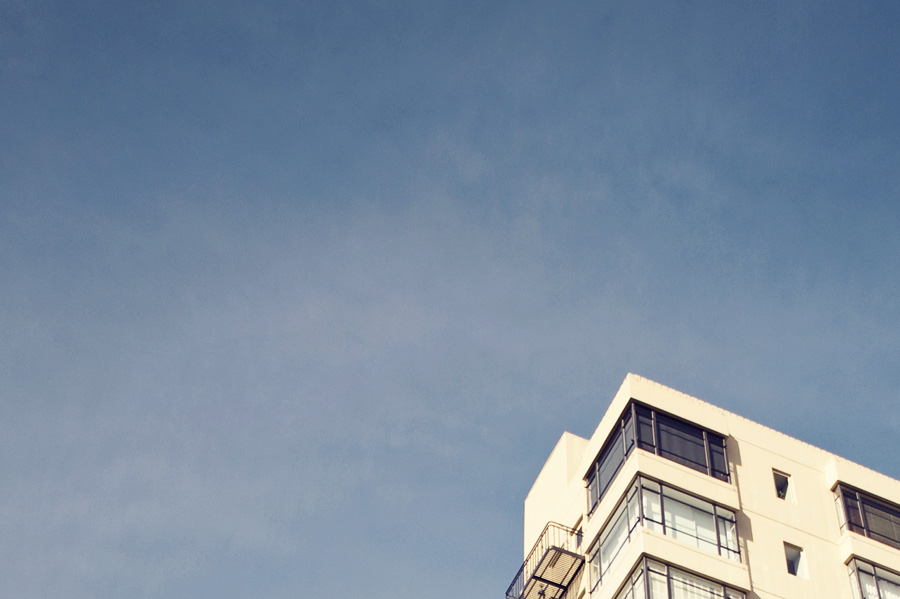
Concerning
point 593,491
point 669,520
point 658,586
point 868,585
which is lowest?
point 658,586

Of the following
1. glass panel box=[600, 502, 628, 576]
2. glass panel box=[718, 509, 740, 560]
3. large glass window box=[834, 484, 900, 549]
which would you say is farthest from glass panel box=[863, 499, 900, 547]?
glass panel box=[600, 502, 628, 576]

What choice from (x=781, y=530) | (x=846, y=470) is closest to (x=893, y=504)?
(x=846, y=470)

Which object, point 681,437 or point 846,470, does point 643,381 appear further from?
point 846,470

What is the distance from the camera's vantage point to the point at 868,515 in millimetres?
49875

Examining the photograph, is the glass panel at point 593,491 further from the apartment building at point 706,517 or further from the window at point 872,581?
the window at point 872,581

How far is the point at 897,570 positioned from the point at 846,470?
4.93 m

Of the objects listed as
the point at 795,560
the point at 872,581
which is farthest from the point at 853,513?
the point at 795,560

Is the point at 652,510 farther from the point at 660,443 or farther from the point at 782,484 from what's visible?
the point at 782,484

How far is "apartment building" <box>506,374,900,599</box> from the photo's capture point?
146ft

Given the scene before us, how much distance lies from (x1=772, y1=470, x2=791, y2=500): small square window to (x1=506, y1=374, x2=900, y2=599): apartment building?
0.05 meters

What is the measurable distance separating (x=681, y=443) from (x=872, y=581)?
9030 millimetres

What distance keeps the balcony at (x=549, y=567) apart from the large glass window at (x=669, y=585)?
500 centimetres

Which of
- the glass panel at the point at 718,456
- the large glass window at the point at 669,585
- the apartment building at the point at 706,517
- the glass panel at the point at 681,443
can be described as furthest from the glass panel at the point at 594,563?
the glass panel at the point at 718,456

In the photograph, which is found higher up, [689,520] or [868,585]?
[689,520]
